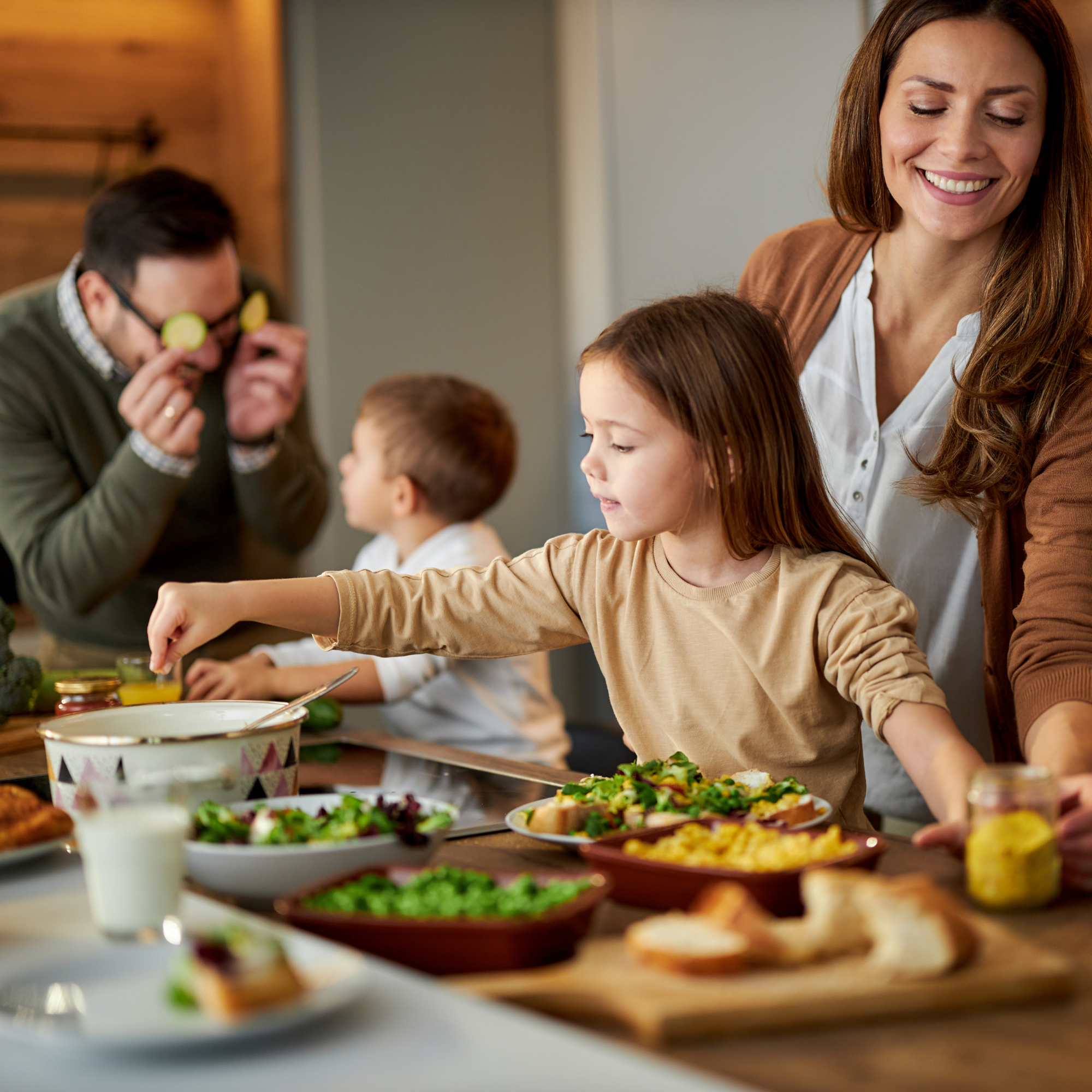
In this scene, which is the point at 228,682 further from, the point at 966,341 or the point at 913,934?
the point at 913,934

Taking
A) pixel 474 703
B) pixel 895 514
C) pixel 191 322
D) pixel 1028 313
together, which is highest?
pixel 191 322

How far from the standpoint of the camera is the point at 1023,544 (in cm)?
154

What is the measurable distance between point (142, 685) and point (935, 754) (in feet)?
3.48

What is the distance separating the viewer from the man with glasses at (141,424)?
223 cm

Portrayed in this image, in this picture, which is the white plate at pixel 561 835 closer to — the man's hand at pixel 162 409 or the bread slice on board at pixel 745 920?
the bread slice on board at pixel 745 920

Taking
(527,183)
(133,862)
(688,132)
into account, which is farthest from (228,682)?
(527,183)

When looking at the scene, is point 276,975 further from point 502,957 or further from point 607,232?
point 607,232

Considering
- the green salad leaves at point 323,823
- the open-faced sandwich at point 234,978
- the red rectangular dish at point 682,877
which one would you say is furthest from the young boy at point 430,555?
the open-faced sandwich at point 234,978

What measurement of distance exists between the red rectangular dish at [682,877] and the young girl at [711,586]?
395 mm

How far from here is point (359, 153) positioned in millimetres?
3660

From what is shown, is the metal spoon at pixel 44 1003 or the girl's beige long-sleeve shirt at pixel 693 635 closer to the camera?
the metal spoon at pixel 44 1003

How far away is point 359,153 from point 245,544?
1.44 metres

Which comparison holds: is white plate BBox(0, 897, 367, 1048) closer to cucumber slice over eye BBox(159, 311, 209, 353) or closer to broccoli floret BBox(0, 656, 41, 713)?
broccoli floret BBox(0, 656, 41, 713)

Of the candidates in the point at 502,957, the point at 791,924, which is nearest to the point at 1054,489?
the point at 791,924
